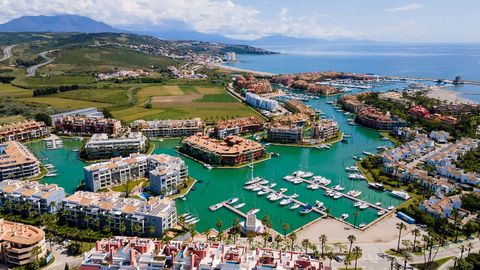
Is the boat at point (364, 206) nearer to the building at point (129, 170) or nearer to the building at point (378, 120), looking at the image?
the building at point (129, 170)

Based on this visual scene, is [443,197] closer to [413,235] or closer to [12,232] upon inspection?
[413,235]

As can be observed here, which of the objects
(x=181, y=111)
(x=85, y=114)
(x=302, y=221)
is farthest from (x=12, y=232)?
(x=181, y=111)

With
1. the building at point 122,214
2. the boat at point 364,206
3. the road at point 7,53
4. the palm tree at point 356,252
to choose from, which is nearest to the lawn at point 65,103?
the building at point 122,214

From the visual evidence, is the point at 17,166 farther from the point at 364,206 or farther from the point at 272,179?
Result: the point at 364,206

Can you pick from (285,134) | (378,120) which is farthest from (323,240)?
(378,120)

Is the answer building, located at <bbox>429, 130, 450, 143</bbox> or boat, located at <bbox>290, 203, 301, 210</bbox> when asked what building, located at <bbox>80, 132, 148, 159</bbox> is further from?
building, located at <bbox>429, 130, 450, 143</bbox>

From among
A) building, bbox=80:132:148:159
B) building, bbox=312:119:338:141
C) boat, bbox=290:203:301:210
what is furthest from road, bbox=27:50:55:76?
boat, bbox=290:203:301:210
